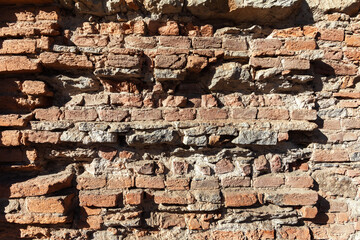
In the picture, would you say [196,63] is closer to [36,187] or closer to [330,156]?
[330,156]

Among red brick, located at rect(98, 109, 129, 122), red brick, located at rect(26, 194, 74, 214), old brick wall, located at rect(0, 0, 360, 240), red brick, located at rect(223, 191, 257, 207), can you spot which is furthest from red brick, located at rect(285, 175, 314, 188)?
red brick, located at rect(26, 194, 74, 214)

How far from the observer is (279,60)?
1.64 metres

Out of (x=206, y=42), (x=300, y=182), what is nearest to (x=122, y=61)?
(x=206, y=42)

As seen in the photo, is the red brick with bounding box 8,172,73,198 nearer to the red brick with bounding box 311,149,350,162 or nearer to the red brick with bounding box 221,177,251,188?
the red brick with bounding box 221,177,251,188

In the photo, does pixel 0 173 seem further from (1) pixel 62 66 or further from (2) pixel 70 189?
(1) pixel 62 66

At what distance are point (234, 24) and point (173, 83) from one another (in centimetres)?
69

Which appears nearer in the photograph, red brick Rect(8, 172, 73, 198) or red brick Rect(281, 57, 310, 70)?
red brick Rect(8, 172, 73, 198)

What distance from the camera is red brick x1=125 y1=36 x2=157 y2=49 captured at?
1621 millimetres

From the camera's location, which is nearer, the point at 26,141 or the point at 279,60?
the point at 26,141

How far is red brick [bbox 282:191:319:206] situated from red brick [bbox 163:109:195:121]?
0.91m

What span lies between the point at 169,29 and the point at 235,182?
1.26 metres

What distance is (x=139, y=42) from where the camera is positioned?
1.62 m

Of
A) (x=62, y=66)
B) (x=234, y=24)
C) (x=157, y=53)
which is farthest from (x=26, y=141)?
(x=234, y=24)

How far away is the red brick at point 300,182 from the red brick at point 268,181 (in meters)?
0.05
